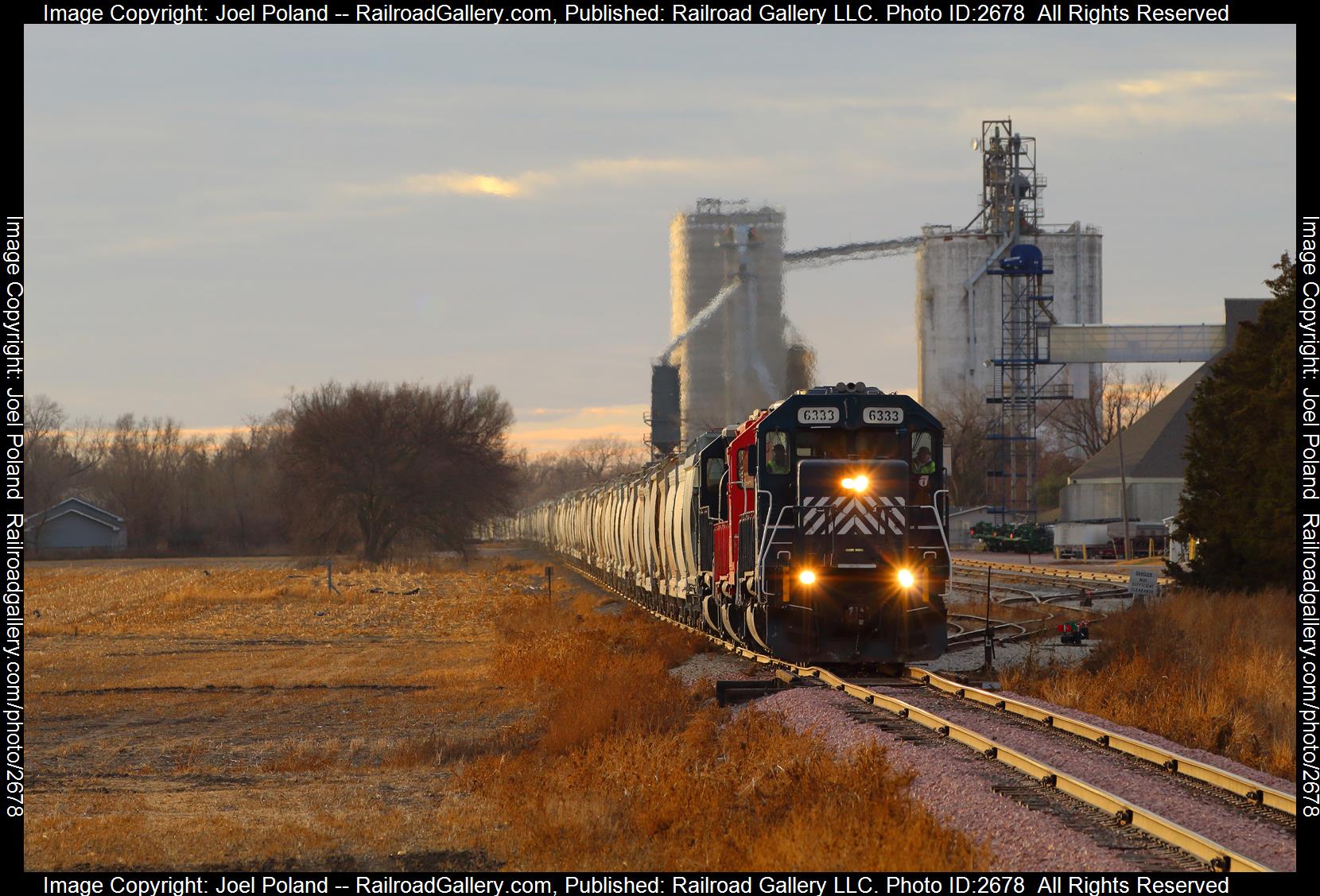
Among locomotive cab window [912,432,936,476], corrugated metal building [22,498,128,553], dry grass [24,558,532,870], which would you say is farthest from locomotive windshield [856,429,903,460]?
corrugated metal building [22,498,128,553]

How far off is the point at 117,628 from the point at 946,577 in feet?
81.6

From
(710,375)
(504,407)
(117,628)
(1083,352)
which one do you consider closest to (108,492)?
(504,407)

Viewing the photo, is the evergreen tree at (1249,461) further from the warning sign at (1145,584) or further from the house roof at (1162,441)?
the house roof at (1162,441)

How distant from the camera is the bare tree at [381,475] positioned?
7575cm

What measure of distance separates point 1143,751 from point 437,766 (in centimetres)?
731

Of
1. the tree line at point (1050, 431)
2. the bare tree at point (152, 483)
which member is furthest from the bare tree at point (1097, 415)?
the bare tree at point (152, 483)

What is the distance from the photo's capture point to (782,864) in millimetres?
8953

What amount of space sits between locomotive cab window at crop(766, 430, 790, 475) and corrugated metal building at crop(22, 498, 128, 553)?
323 ft

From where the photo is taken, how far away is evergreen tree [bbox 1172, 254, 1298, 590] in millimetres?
28250

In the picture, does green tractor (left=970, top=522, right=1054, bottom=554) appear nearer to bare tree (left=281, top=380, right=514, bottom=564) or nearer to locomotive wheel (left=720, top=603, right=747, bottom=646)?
bare tree (left=281, top=380, right=514, bottom=564)

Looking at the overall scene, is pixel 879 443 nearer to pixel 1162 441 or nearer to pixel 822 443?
pixel 822 443

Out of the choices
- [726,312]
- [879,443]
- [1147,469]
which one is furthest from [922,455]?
[726,312]

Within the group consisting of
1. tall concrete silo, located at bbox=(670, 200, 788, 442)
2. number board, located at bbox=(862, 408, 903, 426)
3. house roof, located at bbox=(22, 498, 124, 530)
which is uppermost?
tall concrete silo, located at bbox=(670, 200, 788, 442)

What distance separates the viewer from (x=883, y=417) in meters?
19.8
